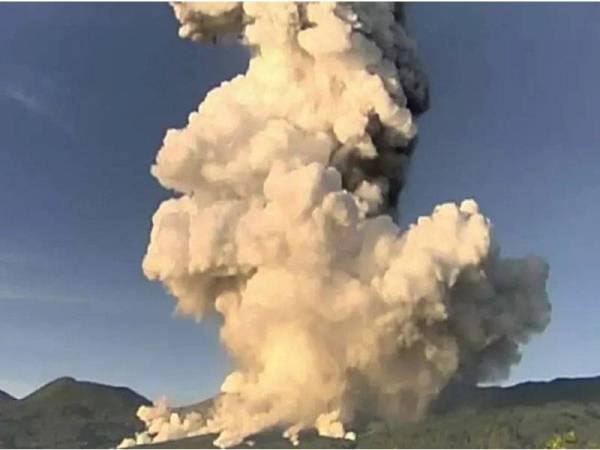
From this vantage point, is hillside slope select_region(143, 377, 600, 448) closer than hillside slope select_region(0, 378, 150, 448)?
Yes

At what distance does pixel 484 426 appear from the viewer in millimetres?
51094

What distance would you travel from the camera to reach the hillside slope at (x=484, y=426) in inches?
1547

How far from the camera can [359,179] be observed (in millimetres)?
35156

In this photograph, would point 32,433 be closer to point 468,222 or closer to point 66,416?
point 66,416

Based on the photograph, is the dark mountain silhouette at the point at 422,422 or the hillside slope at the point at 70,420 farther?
the hillside slope at the point at 70,420

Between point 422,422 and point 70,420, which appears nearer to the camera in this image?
point 422,422

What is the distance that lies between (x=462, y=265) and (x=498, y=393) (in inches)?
1289

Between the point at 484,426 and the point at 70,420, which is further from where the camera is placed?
the point at 70,420

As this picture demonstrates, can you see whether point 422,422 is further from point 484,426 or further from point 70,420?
point 70,420

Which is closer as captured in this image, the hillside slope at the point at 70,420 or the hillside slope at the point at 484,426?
the hillside slope at the point at 484,426

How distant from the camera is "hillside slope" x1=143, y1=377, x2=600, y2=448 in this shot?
39281 mm

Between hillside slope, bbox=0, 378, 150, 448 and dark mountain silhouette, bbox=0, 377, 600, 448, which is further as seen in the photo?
hillside slope, bbox=0, 378, 150, 448

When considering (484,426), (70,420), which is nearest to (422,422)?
(484,426)

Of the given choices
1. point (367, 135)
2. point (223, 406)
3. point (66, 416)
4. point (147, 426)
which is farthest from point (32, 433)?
point (367, 135)
